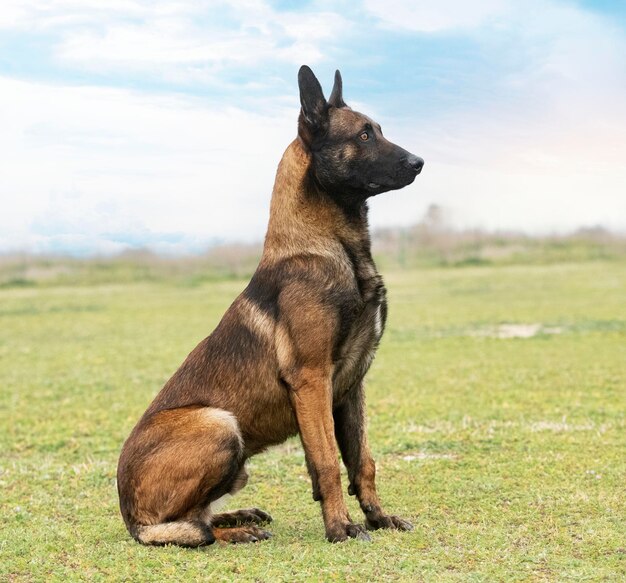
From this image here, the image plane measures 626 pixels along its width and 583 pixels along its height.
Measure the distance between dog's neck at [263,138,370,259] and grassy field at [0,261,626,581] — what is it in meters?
1.69

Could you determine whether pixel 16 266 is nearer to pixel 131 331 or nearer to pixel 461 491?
pixel 131 331

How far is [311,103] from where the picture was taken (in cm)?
533

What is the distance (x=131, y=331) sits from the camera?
2117 cm

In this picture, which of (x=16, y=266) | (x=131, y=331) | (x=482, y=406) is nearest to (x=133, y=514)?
(x=482, y=406)

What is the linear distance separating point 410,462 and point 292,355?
9.37ft

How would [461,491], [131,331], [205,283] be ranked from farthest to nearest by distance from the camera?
[205,283]
[131,331]
[461,491]

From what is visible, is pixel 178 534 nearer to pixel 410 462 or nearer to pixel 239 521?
pixel 239 521

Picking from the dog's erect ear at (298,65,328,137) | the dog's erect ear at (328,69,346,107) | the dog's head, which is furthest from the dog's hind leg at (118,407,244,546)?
the dog's erect ear at (328,69,346,107)

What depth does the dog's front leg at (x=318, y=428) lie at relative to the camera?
516cm

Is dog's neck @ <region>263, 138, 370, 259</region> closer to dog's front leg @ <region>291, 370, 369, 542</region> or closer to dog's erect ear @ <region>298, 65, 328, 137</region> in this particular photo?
dog's erect ear @ <region>298, 65, 328, 137</region>

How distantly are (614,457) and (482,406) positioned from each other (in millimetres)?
2923

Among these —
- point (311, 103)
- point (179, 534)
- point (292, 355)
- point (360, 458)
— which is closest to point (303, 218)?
point (311, 103)

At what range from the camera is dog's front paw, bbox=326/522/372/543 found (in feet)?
17.3

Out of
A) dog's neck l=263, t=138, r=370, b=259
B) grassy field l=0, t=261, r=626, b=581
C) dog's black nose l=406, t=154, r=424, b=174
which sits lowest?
grassy field l=0, t=261, r=626, b=581
